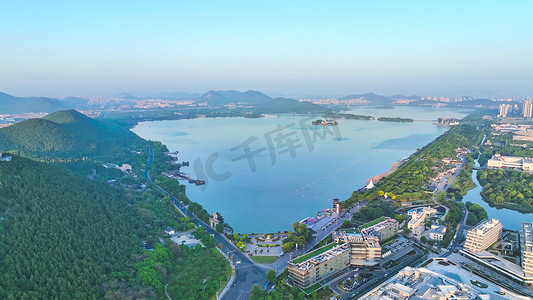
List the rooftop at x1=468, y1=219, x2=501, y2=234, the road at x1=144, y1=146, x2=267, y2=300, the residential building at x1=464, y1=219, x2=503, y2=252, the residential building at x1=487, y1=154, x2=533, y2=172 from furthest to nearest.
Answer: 1. the residential building at x1=487, y1=154, x2=533, y2=172
2. the rooftop at x1=468, y1=219, x2=501, y2=234
3. the residential building at x1=464, y1=219, x2=503, y2=252
4. the road at x1=144, y1=146, x2=267, y2=300

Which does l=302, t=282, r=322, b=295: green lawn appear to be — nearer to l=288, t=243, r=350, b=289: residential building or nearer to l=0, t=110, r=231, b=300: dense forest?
l=288, t=243, r=350, b=289: residential building

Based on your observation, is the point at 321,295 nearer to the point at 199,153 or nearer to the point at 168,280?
the point at 168,280

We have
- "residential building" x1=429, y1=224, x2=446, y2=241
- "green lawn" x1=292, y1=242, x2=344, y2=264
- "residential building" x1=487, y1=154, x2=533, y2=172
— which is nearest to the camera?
"green lawn" x1=292, y1=242, x2=344, y2=264

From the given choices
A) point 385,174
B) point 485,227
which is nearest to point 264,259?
point 485,227

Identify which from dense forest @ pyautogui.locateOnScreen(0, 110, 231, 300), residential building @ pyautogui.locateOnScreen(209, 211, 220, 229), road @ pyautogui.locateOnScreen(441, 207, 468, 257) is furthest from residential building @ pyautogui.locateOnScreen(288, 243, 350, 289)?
residential building @ pyautogui.locateOnScreen(209, 211, 220, 229)

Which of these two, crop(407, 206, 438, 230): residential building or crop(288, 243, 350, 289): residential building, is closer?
crop(288, 243, 350, 289): residential building

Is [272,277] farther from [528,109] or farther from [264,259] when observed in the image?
[528,109]

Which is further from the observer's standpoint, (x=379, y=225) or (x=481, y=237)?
(x=379, y=225)
